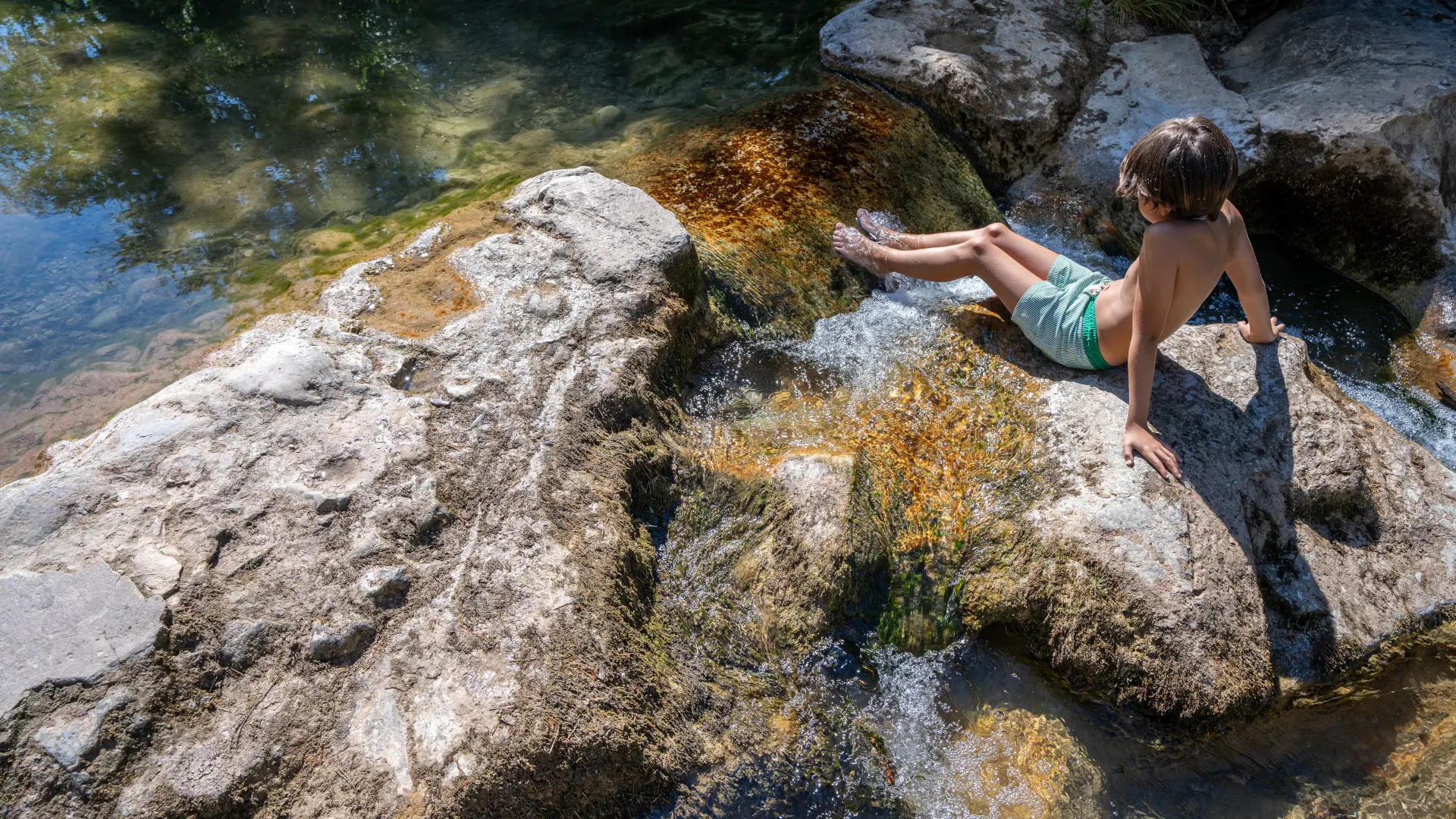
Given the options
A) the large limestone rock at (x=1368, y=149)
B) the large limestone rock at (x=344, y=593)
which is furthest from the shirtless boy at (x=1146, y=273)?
the large limestone rock at (x=1368, y=149)

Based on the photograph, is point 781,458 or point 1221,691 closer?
point 1221,691

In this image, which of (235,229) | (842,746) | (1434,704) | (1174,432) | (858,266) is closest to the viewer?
(842,746)

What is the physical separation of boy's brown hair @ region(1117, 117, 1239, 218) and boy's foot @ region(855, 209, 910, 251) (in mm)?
1246

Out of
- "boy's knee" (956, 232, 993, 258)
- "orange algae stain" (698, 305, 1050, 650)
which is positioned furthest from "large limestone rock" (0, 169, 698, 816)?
"boy's knee" (956, 232, 993, 258)

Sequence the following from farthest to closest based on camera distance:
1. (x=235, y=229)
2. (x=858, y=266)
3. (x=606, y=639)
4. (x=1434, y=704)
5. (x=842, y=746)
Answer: (x=235, y=229), (x=858, y=266), (x=1434, y=704), (x=842, y=746), (x=606, y=639)

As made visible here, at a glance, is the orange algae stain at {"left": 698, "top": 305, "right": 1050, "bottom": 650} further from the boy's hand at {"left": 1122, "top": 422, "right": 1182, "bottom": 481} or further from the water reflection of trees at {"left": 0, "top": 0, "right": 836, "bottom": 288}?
the water reflection of trees at {"left": 0, "top": 0, "right": 836, "bottom": 288}

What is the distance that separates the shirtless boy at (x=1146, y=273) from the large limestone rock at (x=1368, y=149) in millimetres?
2115

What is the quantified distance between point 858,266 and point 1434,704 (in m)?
2.72

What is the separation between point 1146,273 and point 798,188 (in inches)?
71.2

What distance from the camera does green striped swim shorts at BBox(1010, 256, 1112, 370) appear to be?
317 cm

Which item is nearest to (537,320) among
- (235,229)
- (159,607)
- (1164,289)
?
(159,607)

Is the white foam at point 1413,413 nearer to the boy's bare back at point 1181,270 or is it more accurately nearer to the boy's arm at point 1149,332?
the boy's bare back at point 1181,270

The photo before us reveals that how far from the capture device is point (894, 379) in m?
3.41

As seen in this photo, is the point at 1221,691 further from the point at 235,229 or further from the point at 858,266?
the point at 235,229
